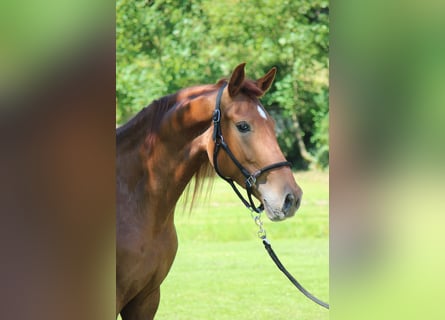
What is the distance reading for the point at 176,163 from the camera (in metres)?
2.87

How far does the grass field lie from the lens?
5.74 metres

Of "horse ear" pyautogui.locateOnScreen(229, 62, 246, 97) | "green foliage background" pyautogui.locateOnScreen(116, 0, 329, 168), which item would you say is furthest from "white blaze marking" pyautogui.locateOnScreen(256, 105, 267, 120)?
"green foliage background" pyautogui.locateOnScreen(116, 0, 329, 168)

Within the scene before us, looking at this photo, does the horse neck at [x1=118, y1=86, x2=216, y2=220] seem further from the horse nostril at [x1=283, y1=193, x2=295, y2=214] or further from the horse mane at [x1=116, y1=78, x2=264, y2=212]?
the horse nostril at [x1=283, y1=193, x2=295, y2=214]

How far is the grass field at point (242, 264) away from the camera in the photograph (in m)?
5.74

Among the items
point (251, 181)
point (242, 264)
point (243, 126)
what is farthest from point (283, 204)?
point (242, 264)

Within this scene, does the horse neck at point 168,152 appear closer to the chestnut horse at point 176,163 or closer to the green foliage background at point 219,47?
the chestnut horse at point 176,163

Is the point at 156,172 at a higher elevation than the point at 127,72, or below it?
higher

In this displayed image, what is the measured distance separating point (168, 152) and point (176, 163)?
58 mm

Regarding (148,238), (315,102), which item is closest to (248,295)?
(148,238)

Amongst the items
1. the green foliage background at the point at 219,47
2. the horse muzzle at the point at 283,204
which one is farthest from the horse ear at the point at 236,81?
the green foliage background at the point at 219,47

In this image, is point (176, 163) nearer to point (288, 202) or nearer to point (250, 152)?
point (250, 152)

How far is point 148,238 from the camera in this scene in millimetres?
2824
